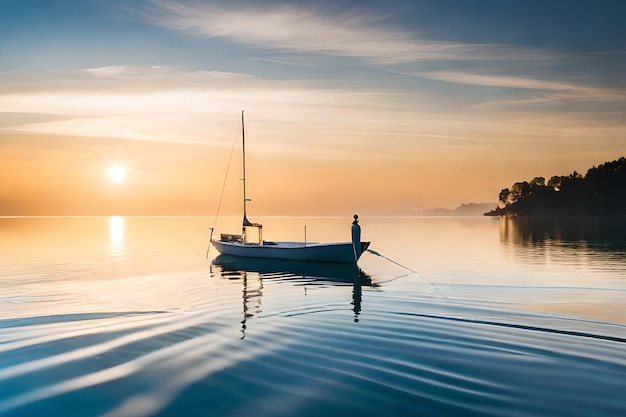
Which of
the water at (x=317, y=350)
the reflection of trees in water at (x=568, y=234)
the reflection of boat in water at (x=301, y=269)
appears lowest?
the reflection of trees in water at (x=568, y=234)

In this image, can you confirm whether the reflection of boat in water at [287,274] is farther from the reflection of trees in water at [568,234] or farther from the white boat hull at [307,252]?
the reflection of trees in water at [568,234]

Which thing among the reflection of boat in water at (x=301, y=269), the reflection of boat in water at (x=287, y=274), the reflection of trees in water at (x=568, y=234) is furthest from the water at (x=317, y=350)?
the reflection of trees in water at (x=568, y=234)

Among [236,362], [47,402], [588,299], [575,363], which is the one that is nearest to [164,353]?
[236,362]

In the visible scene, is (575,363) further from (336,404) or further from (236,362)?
(236,362)

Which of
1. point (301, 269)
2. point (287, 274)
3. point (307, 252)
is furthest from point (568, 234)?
point (287, 274)

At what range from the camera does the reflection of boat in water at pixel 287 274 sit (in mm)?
22125

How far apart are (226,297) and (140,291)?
240 inches

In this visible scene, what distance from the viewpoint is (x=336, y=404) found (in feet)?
28.3

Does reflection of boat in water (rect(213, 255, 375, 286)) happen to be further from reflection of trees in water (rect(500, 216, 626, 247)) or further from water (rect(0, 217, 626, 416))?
reflection of trees in water (rect(500, 216, 626, 247))

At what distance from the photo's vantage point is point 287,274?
33.2 m

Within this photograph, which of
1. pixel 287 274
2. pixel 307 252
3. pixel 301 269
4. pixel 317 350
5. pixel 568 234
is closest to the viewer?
pixel 317 350

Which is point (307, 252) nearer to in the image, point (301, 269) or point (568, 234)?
point (301, 269)

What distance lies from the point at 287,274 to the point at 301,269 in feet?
9.92

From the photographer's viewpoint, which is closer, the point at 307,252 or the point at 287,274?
the point at 287,274
